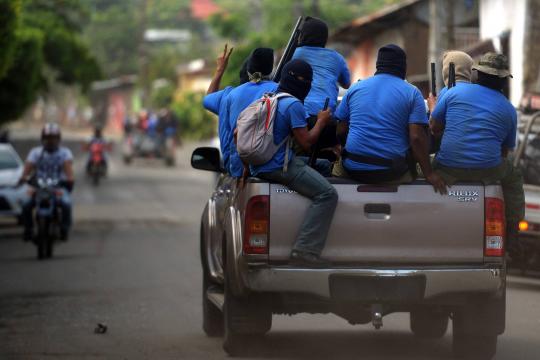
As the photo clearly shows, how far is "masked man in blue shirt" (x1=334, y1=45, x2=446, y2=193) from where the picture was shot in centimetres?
913

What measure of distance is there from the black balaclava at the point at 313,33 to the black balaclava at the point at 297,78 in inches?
41.7

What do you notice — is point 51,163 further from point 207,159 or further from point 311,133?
point 311,133

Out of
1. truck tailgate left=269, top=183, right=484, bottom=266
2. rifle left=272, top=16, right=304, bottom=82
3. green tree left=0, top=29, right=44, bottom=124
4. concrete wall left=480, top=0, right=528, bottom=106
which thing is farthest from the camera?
green tree left=0, top=29, right=44, bottom=124

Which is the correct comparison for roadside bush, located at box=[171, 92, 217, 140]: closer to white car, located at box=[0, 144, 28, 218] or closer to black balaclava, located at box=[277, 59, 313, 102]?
white car, located at box=[0, 144, 28, 218]

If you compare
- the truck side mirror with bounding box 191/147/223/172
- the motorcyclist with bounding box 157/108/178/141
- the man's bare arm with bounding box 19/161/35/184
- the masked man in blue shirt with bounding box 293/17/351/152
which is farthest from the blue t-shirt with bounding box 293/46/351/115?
the motorcyclist with bounding box 157/108/178/141

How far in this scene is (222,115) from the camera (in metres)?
10.3

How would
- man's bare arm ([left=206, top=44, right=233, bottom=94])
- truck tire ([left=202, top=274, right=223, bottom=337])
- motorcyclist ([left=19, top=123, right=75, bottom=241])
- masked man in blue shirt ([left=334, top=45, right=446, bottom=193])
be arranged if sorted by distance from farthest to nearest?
motorcyclist ([left=19, top=123, right=75, bottom=241]) → truck tire ([left=202, top=274, right=223, bottom=337]) → man's bare arm ([left=206, top=44, right=233, bottom=94]) → masked man in blue shirt ([left=334, top=45, right=446, bottom=193])

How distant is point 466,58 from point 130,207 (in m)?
21.4

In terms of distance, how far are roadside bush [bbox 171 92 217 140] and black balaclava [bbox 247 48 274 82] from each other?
63.1 meters

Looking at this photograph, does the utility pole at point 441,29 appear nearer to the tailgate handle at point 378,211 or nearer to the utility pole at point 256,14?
the tailgate handle at point 378,211

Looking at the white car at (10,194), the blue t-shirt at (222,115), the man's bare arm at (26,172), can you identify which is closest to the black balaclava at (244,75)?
the blue t-shirt at (222,115)

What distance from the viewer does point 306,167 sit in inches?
356

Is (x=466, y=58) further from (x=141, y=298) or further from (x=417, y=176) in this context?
(x=141, y=298)

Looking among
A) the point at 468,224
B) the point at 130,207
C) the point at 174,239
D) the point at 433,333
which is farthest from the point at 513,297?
the point at 130,207
